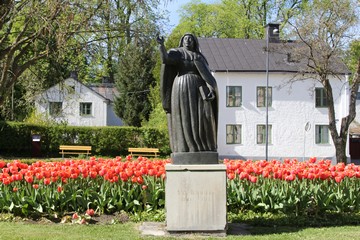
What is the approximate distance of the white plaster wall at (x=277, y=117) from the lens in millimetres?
38719

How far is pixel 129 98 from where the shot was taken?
4822cm

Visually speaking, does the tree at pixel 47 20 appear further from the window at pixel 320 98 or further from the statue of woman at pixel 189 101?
the window at pixel 320 98

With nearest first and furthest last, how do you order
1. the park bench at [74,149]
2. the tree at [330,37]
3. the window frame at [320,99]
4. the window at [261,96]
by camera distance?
the tree at [330,37] < the park bench at [74,149] < the window at [261,96] < the window frame at [320,99]

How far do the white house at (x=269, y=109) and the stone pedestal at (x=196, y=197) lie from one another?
3000 cm

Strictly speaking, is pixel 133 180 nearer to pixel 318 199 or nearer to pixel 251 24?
pixel 318 199

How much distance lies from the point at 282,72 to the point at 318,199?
2973cm

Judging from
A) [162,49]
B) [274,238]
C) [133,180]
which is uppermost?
[162,49]

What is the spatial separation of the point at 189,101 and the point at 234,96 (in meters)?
30.6

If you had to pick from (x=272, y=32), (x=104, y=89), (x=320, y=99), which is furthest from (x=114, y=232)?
(x=104, y=89)

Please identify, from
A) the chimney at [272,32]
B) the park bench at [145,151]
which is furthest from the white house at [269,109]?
the park bench at [145,151]

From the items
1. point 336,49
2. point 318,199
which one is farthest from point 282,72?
point 318,199

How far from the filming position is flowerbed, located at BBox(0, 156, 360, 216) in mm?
9773

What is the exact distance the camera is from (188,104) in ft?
27.9

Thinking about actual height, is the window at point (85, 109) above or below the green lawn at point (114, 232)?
above
